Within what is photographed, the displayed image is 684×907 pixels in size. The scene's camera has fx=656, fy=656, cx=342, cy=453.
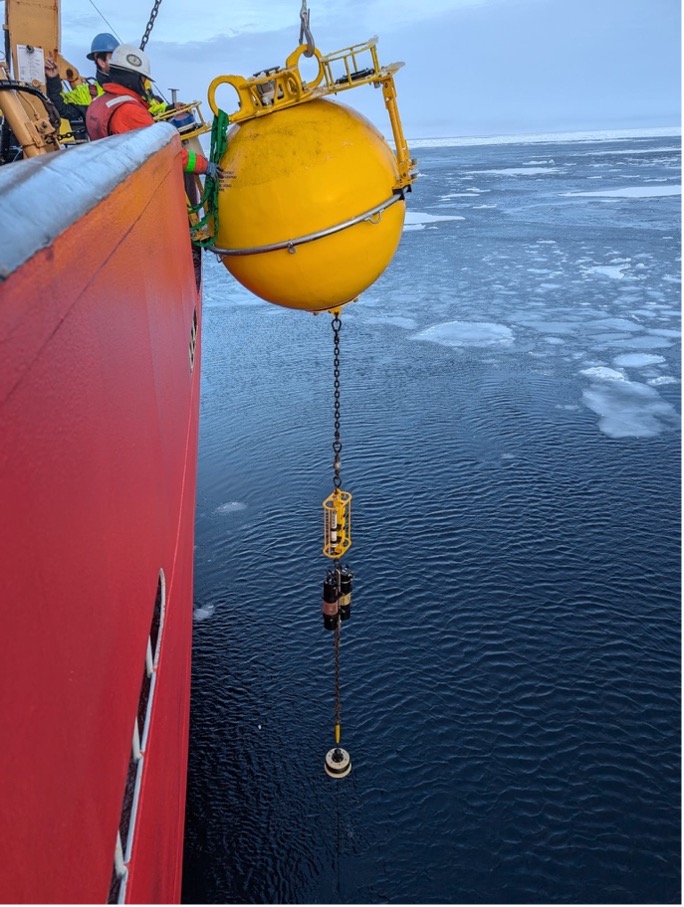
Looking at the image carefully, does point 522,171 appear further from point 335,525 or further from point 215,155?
point 335,525

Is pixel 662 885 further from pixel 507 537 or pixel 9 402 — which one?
pixel 9 402

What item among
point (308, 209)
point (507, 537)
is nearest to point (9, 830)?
point (308, 209)

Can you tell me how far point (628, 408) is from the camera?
1571cm

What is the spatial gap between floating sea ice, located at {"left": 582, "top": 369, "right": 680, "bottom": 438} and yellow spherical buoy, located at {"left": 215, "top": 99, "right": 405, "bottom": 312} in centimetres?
1150

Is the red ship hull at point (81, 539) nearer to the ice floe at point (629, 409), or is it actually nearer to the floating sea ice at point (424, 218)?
the ice floe at point (629, 409)

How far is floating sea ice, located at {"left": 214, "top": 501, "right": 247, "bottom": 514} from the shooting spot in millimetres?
13125

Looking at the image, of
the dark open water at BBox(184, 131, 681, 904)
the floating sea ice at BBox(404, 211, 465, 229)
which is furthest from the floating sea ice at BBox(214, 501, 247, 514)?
the floating sea ice at BBox(404, 211, 465, 229)

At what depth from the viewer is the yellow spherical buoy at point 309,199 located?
4.40 meters

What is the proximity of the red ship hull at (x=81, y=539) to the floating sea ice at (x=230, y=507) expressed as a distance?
10019 millimetres

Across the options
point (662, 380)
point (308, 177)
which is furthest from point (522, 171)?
point (308, 177)

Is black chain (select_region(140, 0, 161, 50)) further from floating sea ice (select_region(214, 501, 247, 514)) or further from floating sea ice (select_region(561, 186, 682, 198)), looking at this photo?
floating sea ice (select_region(561, 186, 682, 198))

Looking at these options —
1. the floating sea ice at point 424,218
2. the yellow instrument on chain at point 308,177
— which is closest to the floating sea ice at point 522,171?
the floating sea ice at point 424,218

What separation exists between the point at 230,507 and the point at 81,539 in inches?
466

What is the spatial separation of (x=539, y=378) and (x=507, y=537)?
6741 mm
